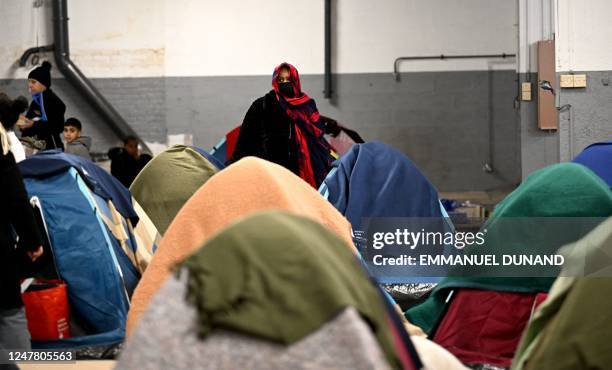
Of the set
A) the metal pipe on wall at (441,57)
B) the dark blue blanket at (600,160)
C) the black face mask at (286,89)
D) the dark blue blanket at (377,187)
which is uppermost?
the metal pipe on wall at (441,57)

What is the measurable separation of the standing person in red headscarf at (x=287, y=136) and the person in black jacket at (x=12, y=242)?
305cm

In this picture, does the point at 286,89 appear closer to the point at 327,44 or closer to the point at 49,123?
the point at 49,123

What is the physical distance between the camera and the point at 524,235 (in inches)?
139

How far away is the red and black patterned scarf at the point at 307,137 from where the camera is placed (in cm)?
710

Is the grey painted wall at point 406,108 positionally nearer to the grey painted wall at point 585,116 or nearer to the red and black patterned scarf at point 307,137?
the grey painted wall at point 585,116

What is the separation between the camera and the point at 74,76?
12430 mm

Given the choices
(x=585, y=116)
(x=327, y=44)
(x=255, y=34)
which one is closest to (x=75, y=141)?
(x=255, y=34)

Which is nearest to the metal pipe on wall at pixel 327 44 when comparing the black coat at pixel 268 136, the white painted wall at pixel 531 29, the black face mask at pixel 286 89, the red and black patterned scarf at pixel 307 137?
the white painted wall at pixel 531 29

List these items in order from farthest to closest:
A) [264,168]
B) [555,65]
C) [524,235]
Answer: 1. [555,65]
2. [524,235]
3. [264,168]

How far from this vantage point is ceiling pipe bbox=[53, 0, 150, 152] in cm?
1241

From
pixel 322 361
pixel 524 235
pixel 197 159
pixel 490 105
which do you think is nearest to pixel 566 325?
pixel 322 361

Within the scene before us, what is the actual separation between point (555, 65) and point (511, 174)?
4080 millimetres

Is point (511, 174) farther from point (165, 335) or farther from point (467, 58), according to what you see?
point (165, 335)

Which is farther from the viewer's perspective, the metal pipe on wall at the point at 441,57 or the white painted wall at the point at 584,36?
the metal pipe on wall at the point at 441,57
